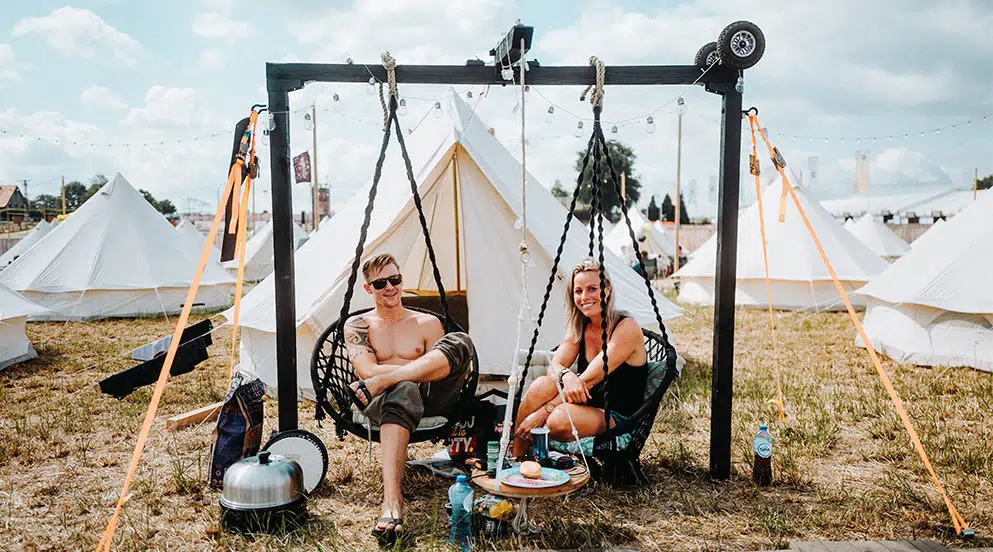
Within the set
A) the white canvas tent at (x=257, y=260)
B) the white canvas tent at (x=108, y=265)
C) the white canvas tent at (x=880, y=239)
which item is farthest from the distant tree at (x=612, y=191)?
the white canvas tent at (x=108, y=265)

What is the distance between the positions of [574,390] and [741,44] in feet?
5.15

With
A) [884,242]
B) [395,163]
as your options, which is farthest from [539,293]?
[884,242]

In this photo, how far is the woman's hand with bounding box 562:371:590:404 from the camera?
2.93 metres

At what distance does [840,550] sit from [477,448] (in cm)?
145

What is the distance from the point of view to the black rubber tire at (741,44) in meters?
2.87

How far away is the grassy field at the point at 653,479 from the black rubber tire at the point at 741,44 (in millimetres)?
1807

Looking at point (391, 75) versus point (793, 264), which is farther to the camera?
point (793, 264)

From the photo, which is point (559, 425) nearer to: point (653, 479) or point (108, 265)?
point (653, 479)

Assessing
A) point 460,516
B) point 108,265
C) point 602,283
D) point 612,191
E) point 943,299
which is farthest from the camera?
point 612,191

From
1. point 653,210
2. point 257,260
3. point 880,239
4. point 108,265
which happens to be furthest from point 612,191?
point 108,265

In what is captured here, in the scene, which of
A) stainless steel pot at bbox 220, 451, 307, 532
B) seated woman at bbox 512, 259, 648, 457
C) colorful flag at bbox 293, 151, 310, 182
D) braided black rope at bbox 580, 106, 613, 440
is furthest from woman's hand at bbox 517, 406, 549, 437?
colorful flag at bbox 293, 151, 310, 182

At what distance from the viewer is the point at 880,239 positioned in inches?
720

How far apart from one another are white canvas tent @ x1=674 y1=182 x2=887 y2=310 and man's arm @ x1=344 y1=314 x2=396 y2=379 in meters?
7.84

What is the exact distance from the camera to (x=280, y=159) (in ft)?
9.78
